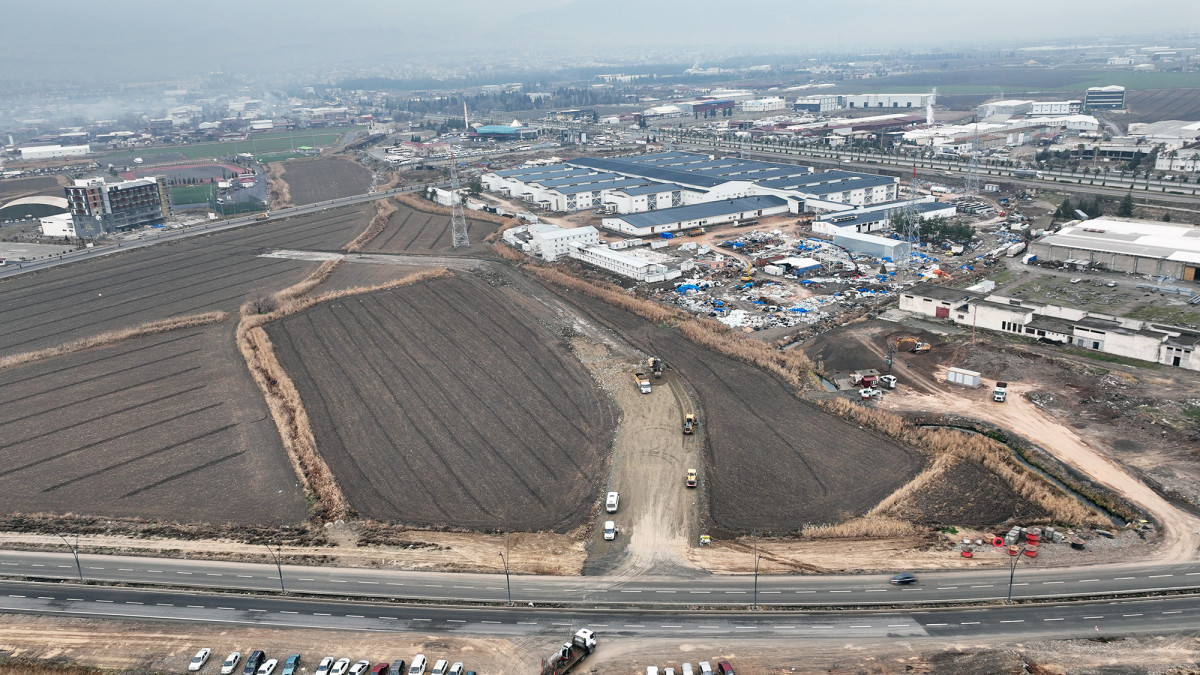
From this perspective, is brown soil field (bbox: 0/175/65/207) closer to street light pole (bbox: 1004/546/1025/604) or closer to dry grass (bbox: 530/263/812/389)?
dry grass (bbox: 530/263/812/389)

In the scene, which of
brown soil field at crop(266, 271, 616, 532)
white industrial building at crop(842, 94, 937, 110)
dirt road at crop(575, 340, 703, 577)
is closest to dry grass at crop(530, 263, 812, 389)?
dirt road at crop(575, 340, 703, 577)

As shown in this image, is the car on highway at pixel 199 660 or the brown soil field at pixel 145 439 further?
the brown soil field at pixel 145 439

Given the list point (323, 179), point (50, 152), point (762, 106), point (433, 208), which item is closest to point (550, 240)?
point (433, 208)

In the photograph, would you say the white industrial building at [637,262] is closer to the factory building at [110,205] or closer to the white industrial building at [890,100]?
the factory building at [110,205]

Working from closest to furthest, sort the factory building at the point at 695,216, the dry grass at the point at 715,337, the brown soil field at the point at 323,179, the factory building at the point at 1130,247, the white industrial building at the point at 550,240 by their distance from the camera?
the dry grass at the point at 715,337, the factory building at the point at 1130,247, the white industrial building at the point at 550,240, the factory building at the point at 695,216, the brown soil field at the point at 323,179

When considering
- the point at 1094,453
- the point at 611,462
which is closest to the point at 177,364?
the point at 611,462

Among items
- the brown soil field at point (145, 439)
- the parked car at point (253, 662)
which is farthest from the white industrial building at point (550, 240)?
the parked car at point (253, 662)
